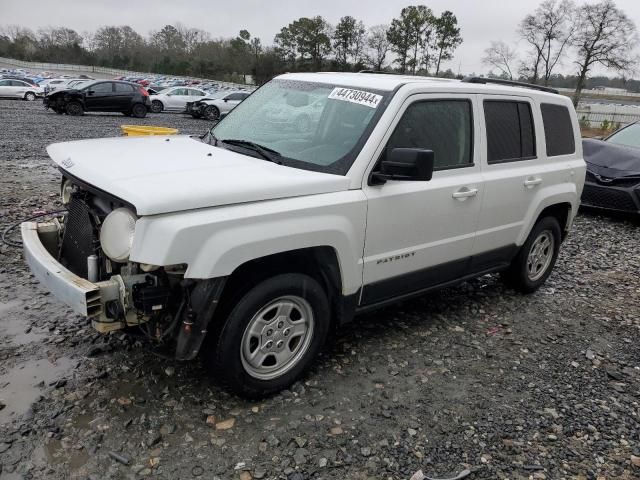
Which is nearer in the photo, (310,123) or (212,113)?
(310,123)

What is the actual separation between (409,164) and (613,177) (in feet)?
23.2

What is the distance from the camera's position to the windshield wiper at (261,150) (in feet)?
11.7

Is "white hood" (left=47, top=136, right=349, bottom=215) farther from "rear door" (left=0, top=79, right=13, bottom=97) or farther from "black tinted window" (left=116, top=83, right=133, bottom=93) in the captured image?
"rear door" (left=0, top=79, right=13, bottom=97)

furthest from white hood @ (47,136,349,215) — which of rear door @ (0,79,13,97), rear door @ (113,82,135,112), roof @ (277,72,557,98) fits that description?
rear door @ (0,79,13,97)

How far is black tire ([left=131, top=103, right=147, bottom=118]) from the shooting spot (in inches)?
930

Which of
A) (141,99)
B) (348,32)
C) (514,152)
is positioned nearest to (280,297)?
(514,152)

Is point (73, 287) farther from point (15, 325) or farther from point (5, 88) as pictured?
point (5, 88)

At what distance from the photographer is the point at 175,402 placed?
3293 millimetres

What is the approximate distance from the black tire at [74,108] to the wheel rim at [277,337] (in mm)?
21912

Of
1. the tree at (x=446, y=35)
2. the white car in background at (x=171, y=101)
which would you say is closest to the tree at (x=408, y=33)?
Answer: the tree at (x=446, y=35)

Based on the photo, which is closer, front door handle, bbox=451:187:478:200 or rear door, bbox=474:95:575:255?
front door handle, bbox=451:187:478:200

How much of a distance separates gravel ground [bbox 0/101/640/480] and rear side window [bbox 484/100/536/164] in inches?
57.5

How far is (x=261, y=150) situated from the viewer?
368cm

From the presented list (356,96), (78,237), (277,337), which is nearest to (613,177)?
(356,96)
